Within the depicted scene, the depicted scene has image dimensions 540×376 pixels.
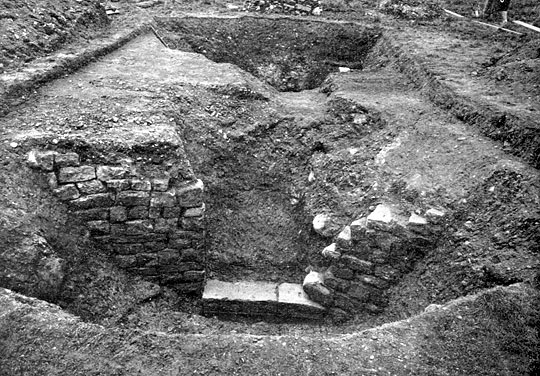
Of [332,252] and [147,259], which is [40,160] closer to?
[147,259]

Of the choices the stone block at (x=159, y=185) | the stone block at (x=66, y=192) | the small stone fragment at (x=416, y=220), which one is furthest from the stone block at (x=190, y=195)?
the small stone fragment at (x=416, y=220)

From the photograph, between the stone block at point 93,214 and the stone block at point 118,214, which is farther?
the stone block at point 118,214

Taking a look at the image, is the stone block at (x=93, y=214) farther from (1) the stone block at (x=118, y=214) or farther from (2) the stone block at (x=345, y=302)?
(2) the stone block at (x=345, y=302)

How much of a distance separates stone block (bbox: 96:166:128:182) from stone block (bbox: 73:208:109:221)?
0.34m

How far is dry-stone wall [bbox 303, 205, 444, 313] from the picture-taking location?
15.0 feet

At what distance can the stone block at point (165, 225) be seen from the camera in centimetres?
493

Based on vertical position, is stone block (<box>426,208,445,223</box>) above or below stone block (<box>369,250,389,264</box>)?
above

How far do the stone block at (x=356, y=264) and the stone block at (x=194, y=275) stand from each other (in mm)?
1723

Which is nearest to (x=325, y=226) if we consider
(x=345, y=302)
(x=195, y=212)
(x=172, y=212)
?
(x=345, y=302)

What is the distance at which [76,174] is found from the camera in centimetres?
462

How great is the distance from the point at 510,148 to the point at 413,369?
10.3ft

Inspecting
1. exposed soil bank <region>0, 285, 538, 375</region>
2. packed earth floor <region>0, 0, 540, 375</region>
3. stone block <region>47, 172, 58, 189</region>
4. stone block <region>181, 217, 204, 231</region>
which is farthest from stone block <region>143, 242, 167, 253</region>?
exposed soil bank <region>0, 285, 538, 375</region>

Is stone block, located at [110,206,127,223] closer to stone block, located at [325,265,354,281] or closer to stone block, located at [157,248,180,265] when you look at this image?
stone block, located at [157,248,180,265]

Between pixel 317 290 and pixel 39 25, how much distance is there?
5.63m
